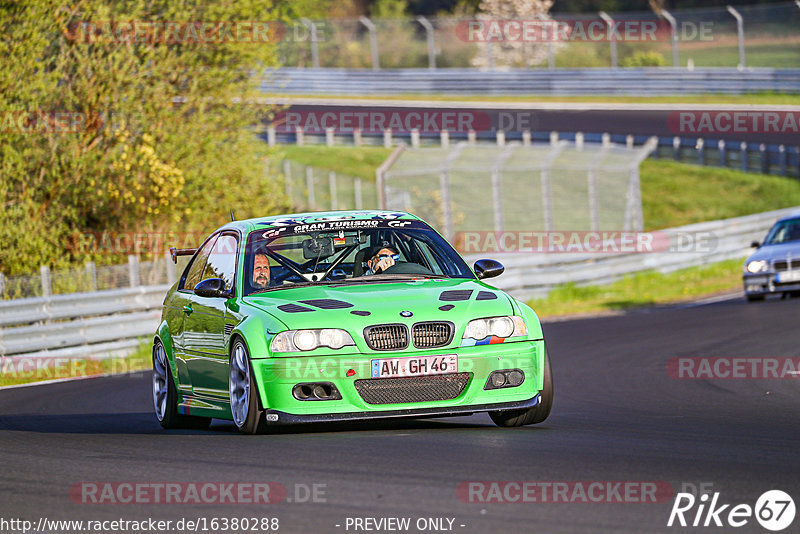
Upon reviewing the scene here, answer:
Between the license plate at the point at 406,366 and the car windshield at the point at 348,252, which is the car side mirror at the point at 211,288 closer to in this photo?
the car windshield at the point at 348,252

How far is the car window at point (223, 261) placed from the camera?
9836 mm

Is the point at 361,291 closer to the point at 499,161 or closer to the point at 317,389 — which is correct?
the point at 317,389

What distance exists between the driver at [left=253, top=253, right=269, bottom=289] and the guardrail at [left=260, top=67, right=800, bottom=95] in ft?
118

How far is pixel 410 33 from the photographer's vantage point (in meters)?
50.5

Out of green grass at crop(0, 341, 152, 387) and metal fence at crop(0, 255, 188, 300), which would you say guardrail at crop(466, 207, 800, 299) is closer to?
metal fence at crop(0, 255, 188, 300)

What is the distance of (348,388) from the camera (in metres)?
8.44

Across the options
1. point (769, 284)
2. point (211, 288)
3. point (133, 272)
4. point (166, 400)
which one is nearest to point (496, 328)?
point (211, 288)

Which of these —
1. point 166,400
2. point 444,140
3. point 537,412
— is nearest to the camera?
point 537,412

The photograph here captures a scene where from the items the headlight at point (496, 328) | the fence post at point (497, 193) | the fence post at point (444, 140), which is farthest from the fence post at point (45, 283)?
the fence post at point (444, 140)

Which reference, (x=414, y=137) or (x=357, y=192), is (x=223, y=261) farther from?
(x=414, y=137)

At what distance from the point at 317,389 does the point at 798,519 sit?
3502 millimetres

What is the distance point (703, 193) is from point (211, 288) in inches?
1209

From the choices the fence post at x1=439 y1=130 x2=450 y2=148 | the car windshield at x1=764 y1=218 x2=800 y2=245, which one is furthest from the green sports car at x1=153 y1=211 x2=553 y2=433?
the fence post at x1=439 y1=130 x2=450 y2=148

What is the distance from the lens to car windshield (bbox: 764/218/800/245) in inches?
895
